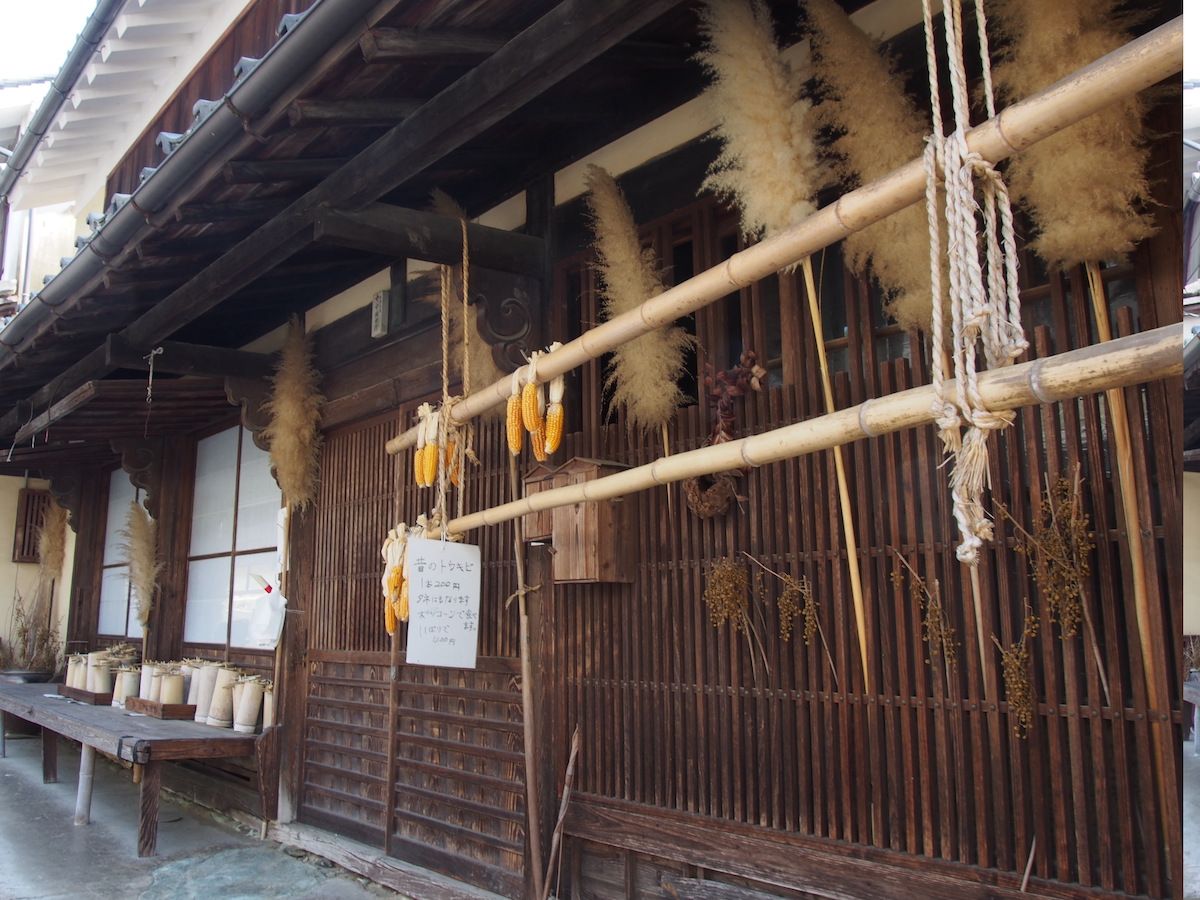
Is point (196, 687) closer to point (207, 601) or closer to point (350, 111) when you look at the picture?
point (207, 601)

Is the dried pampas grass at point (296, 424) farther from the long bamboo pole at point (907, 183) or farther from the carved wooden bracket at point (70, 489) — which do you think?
the carved wooden bracket at point (70, 489)

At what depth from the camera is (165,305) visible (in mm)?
5598

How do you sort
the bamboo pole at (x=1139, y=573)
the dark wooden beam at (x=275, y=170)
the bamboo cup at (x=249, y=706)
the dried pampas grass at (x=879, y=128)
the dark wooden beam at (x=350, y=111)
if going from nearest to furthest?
the bamboo pole at (x=1139, y=573)
the dried pampas grass at (x=879, y=128)
the dark wooden beam at (x=350, y=111)
the dark wooden beam at (x=275, y=170)
the bamboo cup at (x=249, y=706)

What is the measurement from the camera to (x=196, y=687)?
740 cm

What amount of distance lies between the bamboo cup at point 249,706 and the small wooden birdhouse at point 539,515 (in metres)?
3.54

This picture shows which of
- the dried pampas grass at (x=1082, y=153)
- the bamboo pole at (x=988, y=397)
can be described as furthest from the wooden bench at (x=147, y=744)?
the dried pampas grass at (x=1082, y=153)

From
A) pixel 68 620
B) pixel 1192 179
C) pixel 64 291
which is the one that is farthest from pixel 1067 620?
pixel 68 620

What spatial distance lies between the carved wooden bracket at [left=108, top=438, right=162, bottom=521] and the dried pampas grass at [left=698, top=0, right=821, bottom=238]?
25.2ft

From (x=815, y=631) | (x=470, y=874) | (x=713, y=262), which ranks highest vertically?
(x=713, y=262)

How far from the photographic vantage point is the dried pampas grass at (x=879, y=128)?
3035mm

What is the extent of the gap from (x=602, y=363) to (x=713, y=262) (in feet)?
2.63

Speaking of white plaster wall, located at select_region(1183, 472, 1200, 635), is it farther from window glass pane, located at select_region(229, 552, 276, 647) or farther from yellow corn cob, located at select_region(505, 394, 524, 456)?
window glass pane, located at select_region(229, 552, 276, 647)

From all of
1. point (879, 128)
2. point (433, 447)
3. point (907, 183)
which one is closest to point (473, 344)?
point (433, 447)

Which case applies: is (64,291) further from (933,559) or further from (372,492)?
(933,559)
